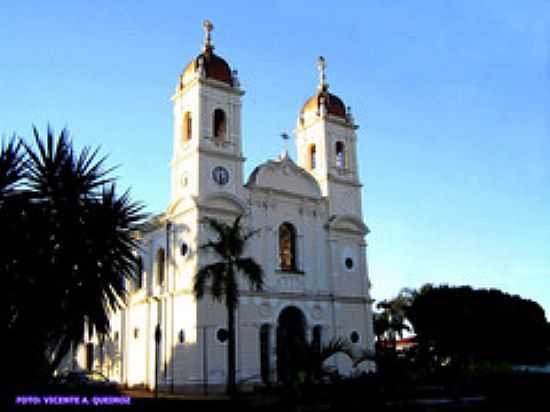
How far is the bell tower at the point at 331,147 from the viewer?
39.6 meters

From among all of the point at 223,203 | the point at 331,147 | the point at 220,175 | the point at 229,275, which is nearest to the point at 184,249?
the point at 223,203

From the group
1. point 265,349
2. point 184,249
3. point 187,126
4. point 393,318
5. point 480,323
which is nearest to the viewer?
point 184,249

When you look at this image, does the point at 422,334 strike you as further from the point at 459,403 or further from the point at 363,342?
the point at 459,403

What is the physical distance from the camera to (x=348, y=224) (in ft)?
128

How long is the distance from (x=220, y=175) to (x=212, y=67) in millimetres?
6719

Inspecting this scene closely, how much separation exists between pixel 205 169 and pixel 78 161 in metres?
17.6

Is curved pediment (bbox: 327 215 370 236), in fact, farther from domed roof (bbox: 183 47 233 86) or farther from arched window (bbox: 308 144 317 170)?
domed roof (bbox: 183 47 233 86)

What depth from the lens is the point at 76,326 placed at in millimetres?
14641

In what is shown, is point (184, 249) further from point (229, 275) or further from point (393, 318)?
point (393, 318)

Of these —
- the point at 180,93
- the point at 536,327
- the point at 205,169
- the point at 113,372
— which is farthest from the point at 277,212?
the point at 536,327

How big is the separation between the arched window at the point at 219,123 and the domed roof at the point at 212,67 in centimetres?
191

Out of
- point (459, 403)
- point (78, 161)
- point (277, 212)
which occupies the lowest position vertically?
point (459, 403)

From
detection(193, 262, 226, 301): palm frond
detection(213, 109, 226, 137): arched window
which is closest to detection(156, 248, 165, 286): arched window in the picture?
detection(213, 109, 226, 137): arched window

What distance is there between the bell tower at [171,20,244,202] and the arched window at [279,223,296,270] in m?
4.13
